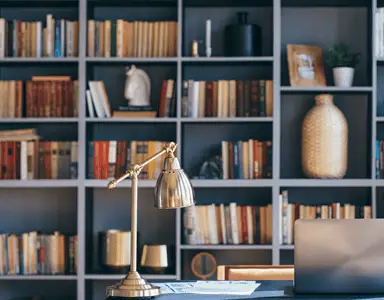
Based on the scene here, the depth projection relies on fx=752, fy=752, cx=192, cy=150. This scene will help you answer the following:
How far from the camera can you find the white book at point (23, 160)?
186 inches

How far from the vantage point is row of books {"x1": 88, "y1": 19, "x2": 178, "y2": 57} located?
4742 mm

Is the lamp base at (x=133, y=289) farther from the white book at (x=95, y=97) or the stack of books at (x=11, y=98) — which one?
the stack of books at (x=11, y=98)

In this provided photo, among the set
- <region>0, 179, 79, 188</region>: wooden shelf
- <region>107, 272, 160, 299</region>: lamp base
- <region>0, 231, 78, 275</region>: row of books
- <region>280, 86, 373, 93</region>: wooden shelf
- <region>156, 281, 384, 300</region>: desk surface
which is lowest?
<region>0, 231, 78, 275</region>: row of books

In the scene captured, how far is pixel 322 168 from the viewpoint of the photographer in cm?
466

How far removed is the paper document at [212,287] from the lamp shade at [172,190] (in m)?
0.35

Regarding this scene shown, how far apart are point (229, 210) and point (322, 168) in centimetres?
64

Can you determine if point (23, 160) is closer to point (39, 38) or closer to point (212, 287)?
point (39, 38)

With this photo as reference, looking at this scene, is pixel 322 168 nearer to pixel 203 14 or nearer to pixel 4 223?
pixel 203 14

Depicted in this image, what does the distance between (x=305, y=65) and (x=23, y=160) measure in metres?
1.89

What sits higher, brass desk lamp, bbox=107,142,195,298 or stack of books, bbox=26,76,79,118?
stack of books, bbox=26,76,79,118

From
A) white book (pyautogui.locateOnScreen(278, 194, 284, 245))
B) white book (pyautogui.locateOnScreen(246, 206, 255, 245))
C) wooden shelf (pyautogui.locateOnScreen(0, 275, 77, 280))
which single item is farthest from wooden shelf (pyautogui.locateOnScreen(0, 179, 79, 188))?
white book (pyautogui.locateOnScreen(278, 194, 284, 245))

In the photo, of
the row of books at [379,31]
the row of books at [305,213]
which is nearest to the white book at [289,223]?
the row of books at [305,213]

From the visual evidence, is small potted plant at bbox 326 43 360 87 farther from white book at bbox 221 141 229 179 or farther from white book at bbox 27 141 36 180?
white book at bbox 27 141 36 180

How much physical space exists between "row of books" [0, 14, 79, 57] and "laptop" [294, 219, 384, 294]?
8.68 ft
